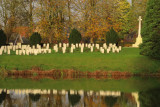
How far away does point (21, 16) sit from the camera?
62906 mm

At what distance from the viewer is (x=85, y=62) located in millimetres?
34188

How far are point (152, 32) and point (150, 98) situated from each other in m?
15.1

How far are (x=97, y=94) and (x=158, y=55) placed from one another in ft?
44.7

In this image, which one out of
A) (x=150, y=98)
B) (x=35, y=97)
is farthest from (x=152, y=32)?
(x=35, y=97)

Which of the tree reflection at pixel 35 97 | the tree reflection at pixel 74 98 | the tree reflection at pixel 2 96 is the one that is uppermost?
the tree reflection at pixel 2 96

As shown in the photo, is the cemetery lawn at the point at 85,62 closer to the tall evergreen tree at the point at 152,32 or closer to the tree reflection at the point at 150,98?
the tall evergreen tree at the point at 152,32

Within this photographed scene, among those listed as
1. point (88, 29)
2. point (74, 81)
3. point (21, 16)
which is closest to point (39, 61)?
point (74, 81)

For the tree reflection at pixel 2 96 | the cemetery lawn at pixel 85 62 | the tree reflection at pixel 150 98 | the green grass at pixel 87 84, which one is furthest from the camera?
the cemetery lawn at pixel 85 62

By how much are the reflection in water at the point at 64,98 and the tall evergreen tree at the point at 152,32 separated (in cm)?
1262

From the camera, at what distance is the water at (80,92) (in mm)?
19695

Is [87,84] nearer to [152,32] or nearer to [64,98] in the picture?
[64,98]

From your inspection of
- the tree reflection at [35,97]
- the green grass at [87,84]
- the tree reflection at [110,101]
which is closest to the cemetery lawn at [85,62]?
the green grass at [87,84]

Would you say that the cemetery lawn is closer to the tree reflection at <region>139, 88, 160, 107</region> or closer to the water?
the water

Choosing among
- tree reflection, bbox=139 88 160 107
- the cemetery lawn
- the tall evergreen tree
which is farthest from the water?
the tall evergreen tree
